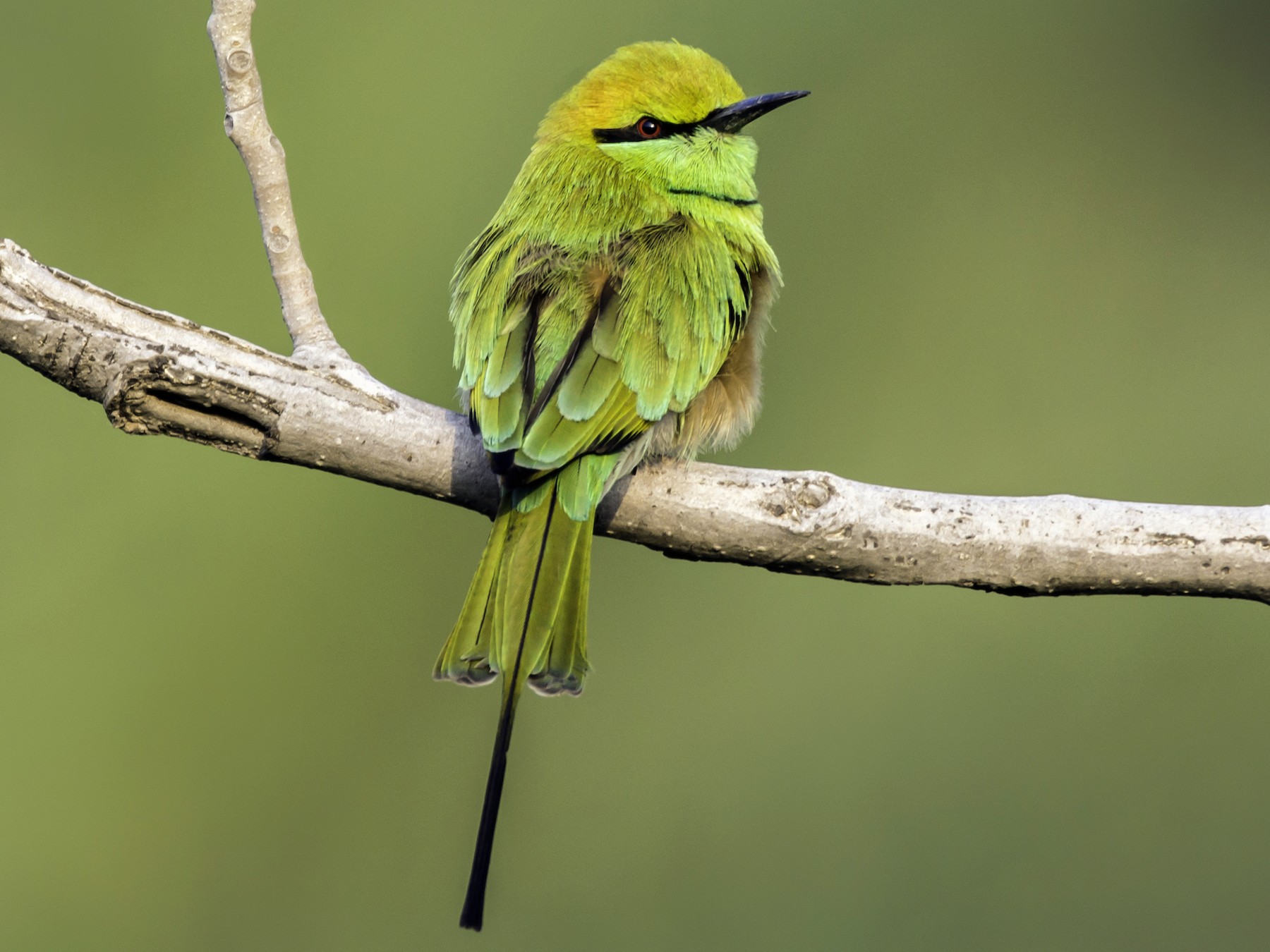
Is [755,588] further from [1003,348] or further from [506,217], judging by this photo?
[506,217]

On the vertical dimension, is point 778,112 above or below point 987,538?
above

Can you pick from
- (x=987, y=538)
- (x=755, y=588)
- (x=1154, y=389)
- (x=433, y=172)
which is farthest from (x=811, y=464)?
(x=987, y=538)

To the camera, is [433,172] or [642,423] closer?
[642,423]

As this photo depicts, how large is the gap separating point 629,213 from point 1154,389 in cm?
217

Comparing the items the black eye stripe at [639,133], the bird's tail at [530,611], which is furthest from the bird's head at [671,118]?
the bird's tail at [530,611]

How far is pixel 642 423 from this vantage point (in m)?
1.63

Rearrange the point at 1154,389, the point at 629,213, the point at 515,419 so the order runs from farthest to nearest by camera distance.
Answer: the point at 1154,389 → the point at 629,213 → the point at 515,419

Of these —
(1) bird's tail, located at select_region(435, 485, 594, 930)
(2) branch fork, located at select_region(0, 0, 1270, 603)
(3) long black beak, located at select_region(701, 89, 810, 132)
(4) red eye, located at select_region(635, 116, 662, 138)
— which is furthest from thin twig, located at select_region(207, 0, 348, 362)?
(3) long black beak, located at select_region(701, 89, 810, 132)

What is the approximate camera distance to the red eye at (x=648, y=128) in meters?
2.05

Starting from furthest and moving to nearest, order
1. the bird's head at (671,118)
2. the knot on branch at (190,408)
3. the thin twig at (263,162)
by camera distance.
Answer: the bird's head at (671,118), the thin twig at (263,162), the knot on branch at (190,408)

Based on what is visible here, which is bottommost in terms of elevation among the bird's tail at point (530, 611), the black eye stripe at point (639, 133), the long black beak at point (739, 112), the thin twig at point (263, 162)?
the bird's tail at point (530, 611)

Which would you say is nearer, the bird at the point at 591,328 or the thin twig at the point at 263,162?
the bird at the point at 591,328

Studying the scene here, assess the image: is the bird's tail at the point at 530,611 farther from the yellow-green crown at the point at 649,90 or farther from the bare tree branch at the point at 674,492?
the yellow-green crown at the point at 649,90

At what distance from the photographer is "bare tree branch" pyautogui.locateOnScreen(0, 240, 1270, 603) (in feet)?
5.05
